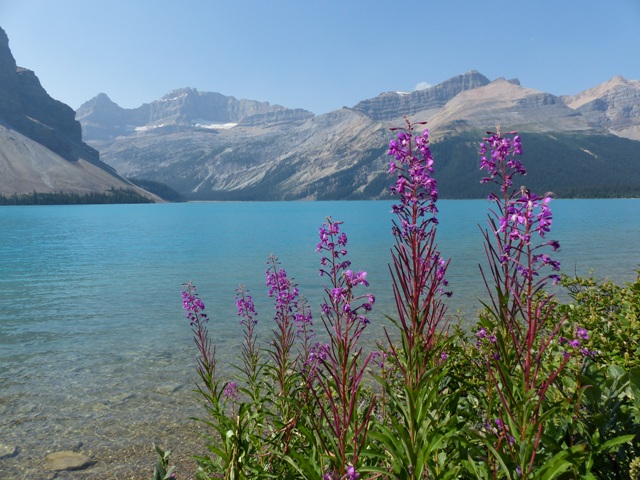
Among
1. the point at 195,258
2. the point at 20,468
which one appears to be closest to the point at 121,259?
the point at 195,258

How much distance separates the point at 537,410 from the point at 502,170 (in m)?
2.19

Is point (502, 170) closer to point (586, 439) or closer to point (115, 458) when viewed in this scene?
point (586, 439)

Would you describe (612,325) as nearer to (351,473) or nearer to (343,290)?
(343,290)

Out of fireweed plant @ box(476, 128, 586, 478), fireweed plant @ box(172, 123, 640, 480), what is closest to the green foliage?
fireweed plant @ box(172, 123, 640, 480)

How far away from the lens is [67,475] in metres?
10.6

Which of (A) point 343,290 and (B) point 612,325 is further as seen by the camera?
(B) point 612,325

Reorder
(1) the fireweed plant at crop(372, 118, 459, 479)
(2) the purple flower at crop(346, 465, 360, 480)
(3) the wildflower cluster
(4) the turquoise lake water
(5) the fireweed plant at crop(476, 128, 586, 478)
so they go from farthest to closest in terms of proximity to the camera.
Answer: (4) the turquoise lake water < (3) the wildflower cluster < (1) the fireweed plant at crop(372, 118, 459, 479) < (2) the purple flower at crop(346, 465, 360, 480) < (5) the fireweed plant at crop(476, 128, 586, 478)

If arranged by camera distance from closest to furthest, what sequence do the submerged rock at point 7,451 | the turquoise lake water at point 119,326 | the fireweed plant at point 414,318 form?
the fireweed plant at point 414,318 < the submerged rock at point 7,451 < the turquoise lake water at point 119,326

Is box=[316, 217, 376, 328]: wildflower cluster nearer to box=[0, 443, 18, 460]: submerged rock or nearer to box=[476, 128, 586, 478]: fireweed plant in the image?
box=[476, 128, 586, 478]: fireweed plant

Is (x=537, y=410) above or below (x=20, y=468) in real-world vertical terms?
above

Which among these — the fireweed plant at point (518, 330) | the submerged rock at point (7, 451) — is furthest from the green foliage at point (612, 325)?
the submerged rock at point (7, 451)

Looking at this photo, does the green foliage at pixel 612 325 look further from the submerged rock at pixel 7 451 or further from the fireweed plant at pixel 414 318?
the submerged rock at pixel 7 451

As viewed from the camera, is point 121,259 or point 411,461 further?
point 121,259

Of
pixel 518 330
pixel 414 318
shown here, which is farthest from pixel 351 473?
pixel 518 330
